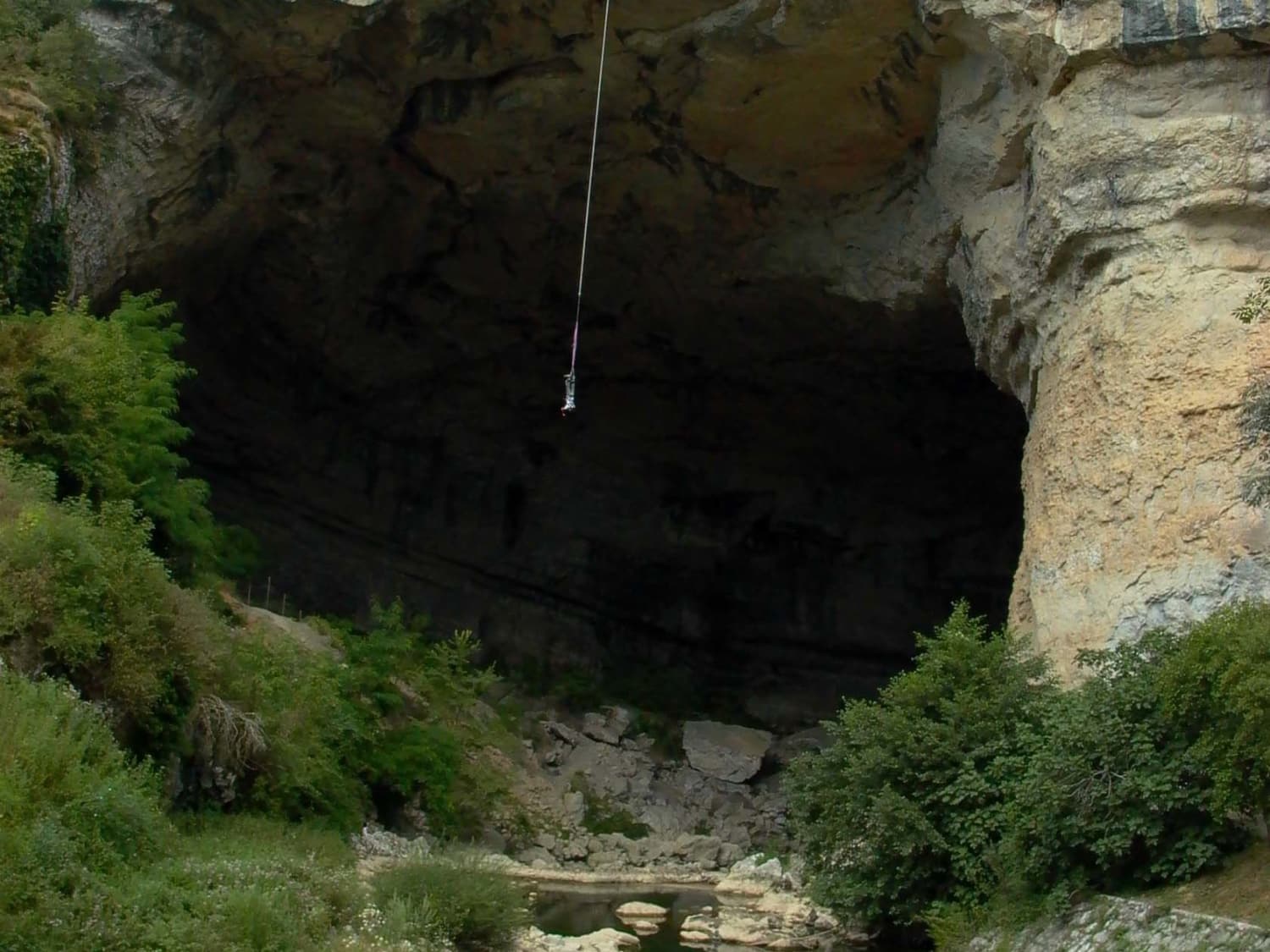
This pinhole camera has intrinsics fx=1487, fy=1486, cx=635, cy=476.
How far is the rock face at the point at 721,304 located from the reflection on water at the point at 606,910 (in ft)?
15.8

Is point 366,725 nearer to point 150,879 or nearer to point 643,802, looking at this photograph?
point 643,802

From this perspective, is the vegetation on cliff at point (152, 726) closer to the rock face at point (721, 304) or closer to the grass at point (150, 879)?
the grass at point (150, 879)

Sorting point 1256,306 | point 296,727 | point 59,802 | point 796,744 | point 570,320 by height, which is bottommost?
point 796,744

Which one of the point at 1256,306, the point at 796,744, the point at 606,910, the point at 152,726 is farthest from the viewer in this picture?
the point at 796,744

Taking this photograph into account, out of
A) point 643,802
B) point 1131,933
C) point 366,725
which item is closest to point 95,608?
point 366,725

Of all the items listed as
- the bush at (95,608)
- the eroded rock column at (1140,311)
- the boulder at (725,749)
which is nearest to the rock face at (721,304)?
the eroded rock column at (1140,311)

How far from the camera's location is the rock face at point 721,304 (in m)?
14.8

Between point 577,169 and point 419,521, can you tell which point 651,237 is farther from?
point 419,521

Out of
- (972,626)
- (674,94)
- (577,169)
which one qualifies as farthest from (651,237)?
→ (972,626)

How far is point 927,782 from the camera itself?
12.7m

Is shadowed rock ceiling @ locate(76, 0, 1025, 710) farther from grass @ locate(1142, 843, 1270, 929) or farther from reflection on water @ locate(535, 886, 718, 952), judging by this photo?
grass @ locate(1142, 843, 1270, 929)

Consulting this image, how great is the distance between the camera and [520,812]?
21.2 metres

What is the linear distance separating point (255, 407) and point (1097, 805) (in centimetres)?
1860

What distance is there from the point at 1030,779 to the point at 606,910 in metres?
6.52
